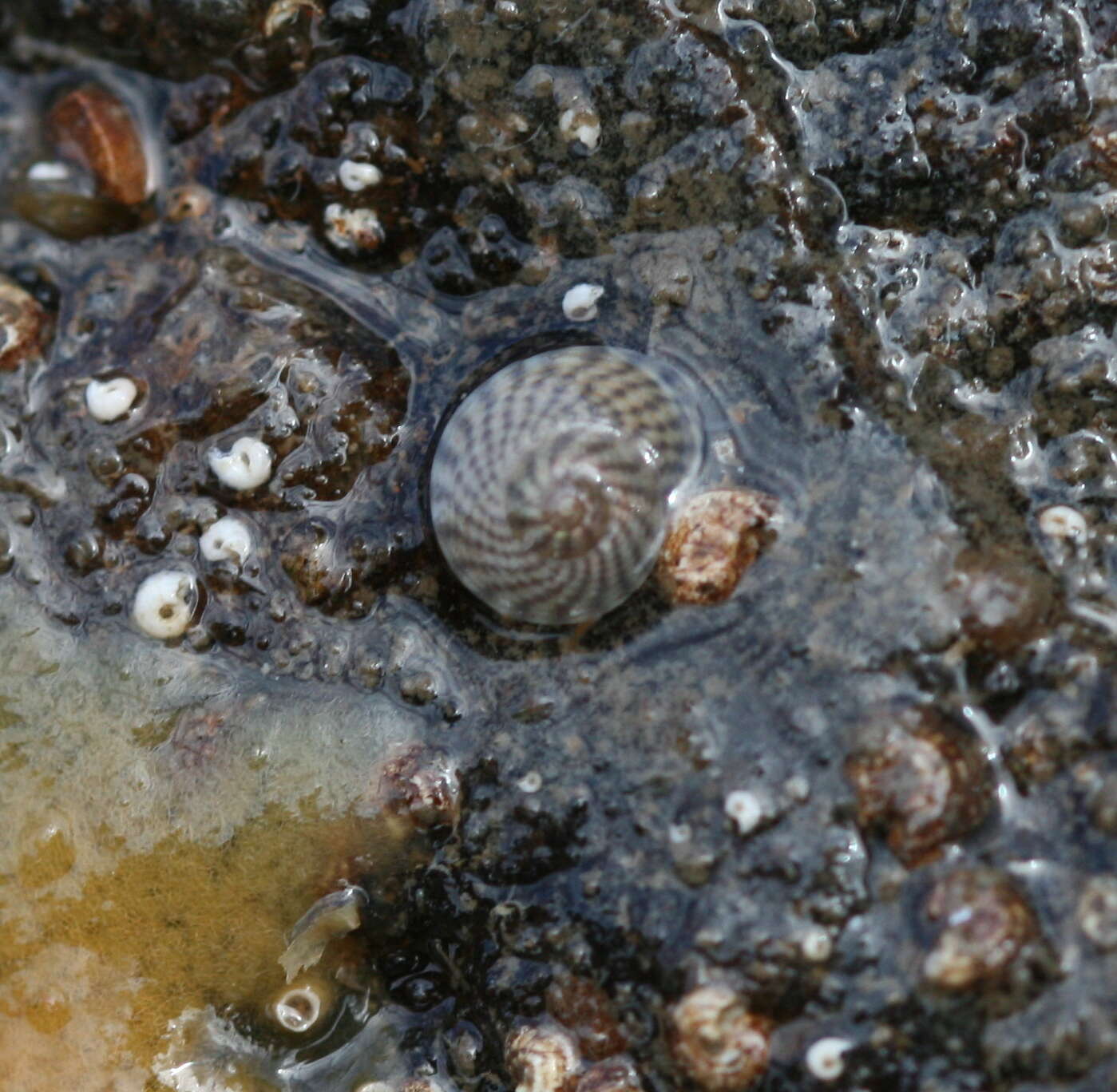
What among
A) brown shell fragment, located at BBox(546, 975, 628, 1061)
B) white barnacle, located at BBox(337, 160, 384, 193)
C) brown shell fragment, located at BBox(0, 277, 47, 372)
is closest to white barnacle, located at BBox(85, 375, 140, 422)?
brown shell fragment, located at BBox(0, 277, 47, 372)

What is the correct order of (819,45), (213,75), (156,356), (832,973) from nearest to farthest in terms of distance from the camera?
1. (832,973)
2. (819,45)
3. (156,356)
4. (213,75)

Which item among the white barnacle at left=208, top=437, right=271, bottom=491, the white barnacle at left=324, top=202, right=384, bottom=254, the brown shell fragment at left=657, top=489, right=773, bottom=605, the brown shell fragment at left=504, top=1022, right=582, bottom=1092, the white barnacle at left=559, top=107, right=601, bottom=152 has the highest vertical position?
the white barnacle at left=559, top=107, right=601, bottom=152

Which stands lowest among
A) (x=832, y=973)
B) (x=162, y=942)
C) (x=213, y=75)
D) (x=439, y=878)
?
(x=162, y=942)

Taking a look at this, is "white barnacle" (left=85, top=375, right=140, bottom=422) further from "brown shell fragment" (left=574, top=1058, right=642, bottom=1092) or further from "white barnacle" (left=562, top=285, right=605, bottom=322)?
"brown shell fragment" (left=574, top=1058, right=642, bottom=1092)

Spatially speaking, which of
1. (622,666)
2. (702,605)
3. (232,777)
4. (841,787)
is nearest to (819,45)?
(702,605)

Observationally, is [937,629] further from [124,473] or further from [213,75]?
[213,75]

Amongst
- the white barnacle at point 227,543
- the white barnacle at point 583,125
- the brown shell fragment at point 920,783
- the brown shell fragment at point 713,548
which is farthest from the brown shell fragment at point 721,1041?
the white barnacle at point 583,125

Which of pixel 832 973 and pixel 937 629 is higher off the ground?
pixel 937 629
